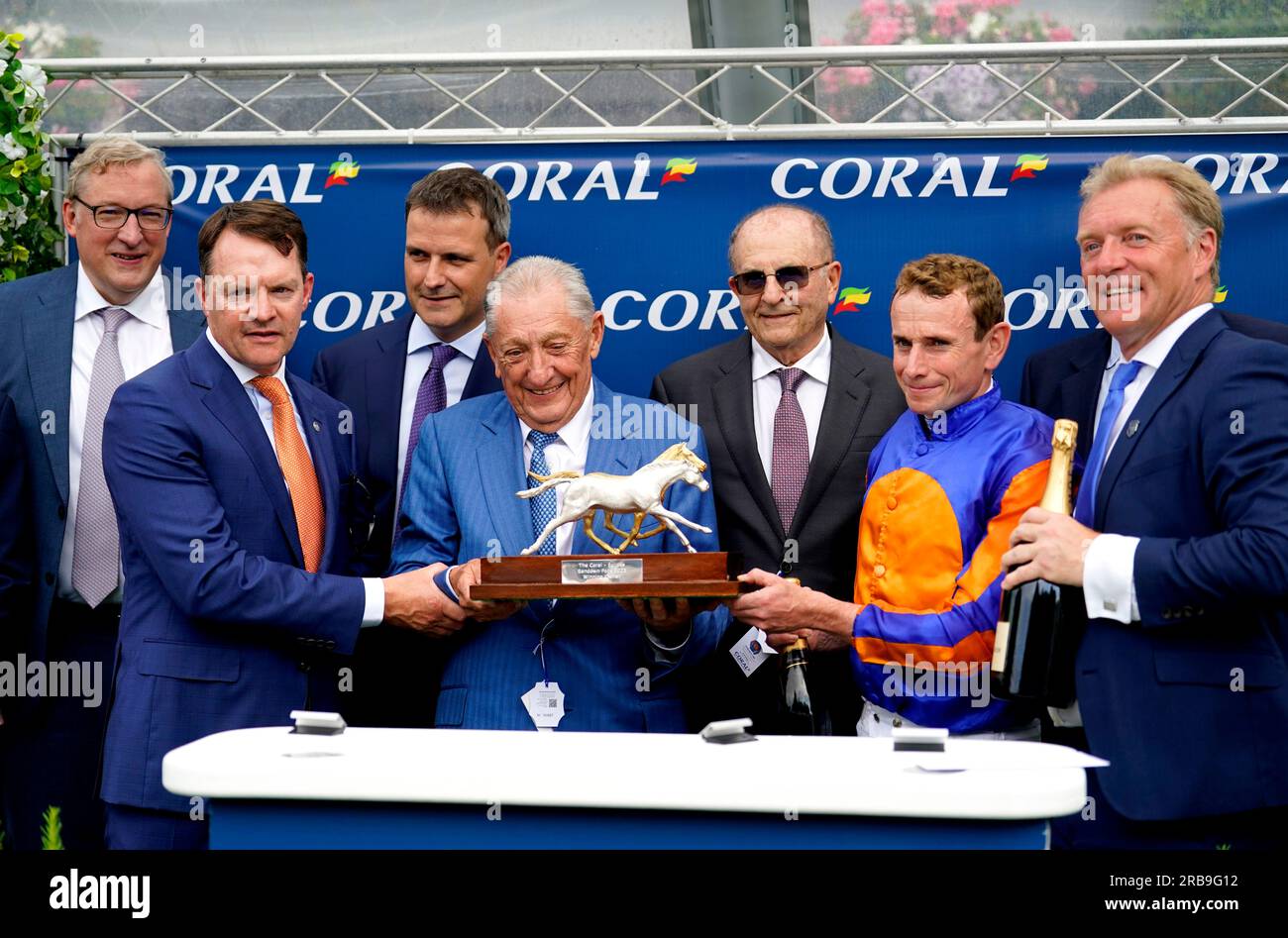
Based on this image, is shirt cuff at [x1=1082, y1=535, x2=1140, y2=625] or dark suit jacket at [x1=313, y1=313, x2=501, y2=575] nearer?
shirt cuff at [x1=1082, y1=535, x2=1140, y2=625]

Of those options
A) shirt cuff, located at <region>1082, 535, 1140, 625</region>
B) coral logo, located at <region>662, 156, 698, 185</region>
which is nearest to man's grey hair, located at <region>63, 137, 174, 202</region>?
coral logo, located at <region>662, 156, 698, 185</region>

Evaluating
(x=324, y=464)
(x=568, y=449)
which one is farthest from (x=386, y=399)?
(x=568, y=449)

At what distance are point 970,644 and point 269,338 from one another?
1.88m

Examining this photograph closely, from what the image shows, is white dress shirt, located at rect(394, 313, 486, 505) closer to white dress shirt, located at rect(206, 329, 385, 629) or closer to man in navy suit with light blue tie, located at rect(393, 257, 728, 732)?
white dress shirt, located at rect(206, 329, 385, 629)

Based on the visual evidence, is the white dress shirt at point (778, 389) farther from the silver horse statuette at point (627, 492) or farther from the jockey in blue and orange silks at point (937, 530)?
the silver horse statuette at point (627, 492)

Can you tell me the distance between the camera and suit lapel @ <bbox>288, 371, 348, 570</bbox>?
384 centimetres

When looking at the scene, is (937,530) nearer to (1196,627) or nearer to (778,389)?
(1196,627)

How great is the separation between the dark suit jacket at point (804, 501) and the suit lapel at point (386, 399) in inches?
34.4

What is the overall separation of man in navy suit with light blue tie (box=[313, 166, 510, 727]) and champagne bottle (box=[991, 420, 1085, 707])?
1.80 meters

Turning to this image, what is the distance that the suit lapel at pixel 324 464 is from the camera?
12.6 feet

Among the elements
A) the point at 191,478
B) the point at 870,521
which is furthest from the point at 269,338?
the point at 870,521

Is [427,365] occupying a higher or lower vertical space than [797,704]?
higher

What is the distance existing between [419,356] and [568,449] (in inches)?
41.3

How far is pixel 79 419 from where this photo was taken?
172 inches
